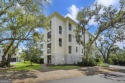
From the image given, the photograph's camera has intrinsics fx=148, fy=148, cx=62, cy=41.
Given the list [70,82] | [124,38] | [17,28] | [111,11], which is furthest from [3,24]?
[124,38]

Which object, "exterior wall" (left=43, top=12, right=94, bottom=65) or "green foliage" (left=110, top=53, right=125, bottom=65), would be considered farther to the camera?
"green foliage" (left=110, top=53, right=125, bottom=65)

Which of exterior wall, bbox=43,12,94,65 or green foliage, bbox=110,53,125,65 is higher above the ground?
exterior wall, bbox=43,12,94,65

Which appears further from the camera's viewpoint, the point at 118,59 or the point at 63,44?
the point at 118,59

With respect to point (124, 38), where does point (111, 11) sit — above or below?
above

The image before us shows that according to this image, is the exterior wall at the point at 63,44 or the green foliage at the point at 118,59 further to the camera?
the green foliage at the point at 118,59

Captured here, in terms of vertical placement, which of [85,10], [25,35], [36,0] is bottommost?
[25,35]

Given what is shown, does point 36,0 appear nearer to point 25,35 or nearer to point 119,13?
point 25,35

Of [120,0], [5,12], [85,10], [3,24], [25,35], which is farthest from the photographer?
[85,10]

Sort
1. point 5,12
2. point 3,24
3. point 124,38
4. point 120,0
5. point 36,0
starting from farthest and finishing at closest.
→ 1. point 124,38
2. point 120,0
3. point 3,24
4. point 5,12
5. point 36,0

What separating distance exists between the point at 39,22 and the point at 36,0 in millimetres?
5308

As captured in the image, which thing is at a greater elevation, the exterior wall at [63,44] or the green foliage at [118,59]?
the exterior wall at [63,44]

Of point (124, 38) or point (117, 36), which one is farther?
point (117, 36)

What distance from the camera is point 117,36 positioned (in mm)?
35562

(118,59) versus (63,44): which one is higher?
(63,44)
